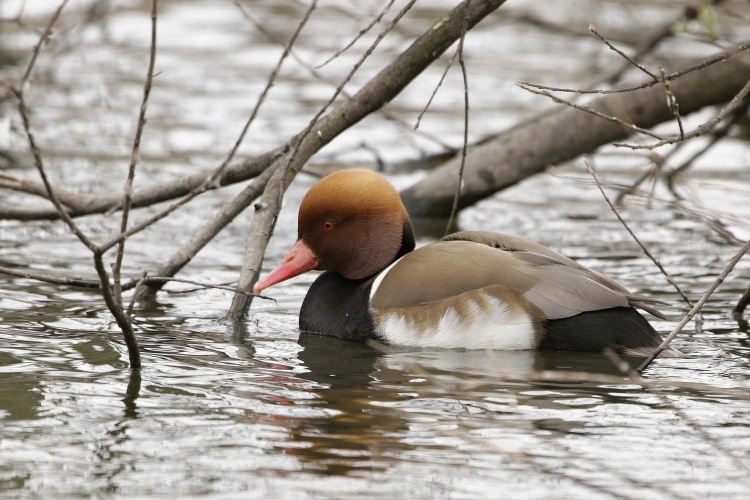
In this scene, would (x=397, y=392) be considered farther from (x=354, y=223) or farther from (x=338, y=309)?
(x=354, y=223)

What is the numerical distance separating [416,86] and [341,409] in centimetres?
939

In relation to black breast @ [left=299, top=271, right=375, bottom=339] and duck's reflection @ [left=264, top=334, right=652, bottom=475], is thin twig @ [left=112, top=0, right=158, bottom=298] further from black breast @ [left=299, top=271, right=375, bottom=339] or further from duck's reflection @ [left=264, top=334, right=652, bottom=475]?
black breast @ [left=299, top=271, right=375, bottom=339]

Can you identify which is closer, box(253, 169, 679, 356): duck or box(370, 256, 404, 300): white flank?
box(253, 169, 679, 356): duck

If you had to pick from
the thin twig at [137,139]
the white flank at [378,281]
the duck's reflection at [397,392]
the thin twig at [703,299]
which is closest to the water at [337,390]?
the duck's reflection at [397,392]

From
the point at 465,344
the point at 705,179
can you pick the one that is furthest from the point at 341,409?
the point at 705,179

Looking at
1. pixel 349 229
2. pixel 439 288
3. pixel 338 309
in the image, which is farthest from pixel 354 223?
pixel 439 288

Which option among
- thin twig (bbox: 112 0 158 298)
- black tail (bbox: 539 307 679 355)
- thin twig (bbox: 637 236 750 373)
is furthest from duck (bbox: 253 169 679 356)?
thin twig (bbox: 112 0 158 298)

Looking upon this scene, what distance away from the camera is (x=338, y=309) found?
5.87 metres

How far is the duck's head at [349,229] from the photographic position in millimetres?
5875

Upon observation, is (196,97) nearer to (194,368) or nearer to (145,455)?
(194,368)

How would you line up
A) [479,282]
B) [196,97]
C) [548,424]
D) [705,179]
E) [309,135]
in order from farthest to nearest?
1. [196,97]
2. [705,179]
3. [309,135]
4. [479,282]
5. [548,424]

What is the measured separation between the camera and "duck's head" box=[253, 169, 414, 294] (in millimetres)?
5875

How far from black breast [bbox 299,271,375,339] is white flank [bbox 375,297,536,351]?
5.3 inches

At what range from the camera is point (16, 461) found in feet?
12.8
